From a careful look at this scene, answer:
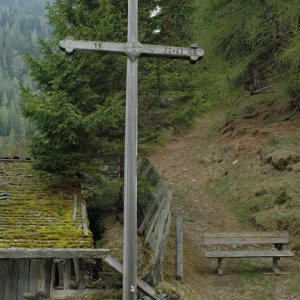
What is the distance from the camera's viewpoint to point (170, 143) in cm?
2305

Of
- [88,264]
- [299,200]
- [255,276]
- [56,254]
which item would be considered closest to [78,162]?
[88,264]

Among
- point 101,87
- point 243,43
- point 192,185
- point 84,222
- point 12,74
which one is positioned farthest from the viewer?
point 12,74

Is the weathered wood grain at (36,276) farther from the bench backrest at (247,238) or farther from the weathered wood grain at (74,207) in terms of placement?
the bench backrest at (247,238)

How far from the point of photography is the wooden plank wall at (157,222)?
794 centimetres

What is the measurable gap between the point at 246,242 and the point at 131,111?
6009mm

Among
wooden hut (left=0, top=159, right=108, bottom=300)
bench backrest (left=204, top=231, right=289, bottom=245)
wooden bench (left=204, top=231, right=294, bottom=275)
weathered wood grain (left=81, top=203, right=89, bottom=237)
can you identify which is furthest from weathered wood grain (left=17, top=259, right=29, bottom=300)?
bench backrest (left=204, top=231, right=289, bottom=245)

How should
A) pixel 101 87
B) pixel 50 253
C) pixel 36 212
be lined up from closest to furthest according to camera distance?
pixel 50 253, pixel 36 212, pixel 101 87

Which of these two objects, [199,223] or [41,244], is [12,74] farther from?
[41,244]

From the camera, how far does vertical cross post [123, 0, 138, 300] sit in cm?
442

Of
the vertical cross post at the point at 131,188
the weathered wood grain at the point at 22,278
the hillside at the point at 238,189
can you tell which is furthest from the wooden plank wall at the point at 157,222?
the vertical cross post at the point at 131,188

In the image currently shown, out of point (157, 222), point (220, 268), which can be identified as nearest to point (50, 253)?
point (157, 222)

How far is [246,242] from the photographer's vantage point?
958 centimetres

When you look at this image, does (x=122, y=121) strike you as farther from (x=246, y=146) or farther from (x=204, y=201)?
(x=246, y=146)

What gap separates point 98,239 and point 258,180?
6670 mm
